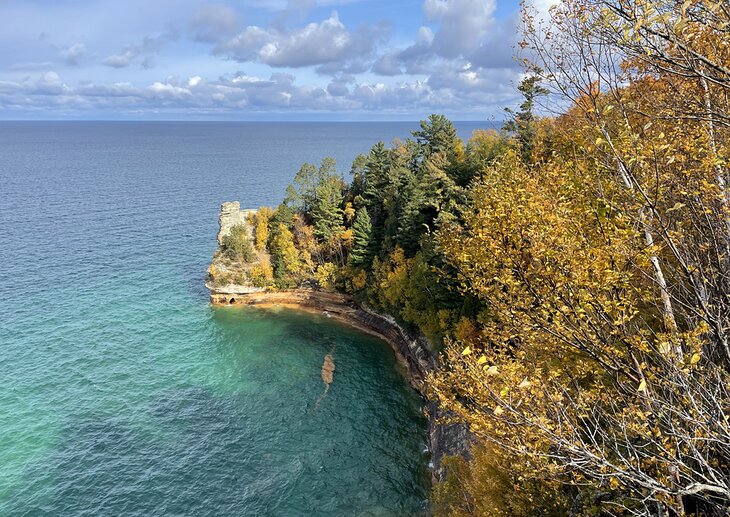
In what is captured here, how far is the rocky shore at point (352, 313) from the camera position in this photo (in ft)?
116

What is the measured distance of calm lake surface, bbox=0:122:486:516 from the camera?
2822cm

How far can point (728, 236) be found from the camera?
8.21 m

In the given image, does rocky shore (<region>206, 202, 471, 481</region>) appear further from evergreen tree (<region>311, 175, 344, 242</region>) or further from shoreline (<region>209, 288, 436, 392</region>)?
evergreen tree (<region>311, 175, 344, 242</region>)

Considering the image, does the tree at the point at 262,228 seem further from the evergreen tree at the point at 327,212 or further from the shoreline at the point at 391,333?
the shoreline at the point at 391,333

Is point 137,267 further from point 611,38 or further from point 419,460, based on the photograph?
point 611,38

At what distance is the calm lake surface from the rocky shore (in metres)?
1.58

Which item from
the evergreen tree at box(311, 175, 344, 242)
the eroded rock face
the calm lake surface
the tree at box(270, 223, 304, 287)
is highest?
the evergreen tree at box(311, 175, 344, 242)

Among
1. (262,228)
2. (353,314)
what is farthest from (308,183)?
(353,314)

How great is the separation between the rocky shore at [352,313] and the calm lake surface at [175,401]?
1584 millimetres

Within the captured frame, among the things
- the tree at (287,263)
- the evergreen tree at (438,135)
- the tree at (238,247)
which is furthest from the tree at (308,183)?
the evergreen tree at (438,135)

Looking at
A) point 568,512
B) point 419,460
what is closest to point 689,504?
point 568,512

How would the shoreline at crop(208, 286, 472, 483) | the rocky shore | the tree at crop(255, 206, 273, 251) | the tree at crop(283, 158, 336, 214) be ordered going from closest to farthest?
the shoreline at crop(208, 286, 472, 483)
the rocky shore
the tree at crop(255, 206, 273, 251)
the tree at crop(283, 158, 336, 214)

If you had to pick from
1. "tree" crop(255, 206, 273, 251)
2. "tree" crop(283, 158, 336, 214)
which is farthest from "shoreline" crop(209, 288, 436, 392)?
"tree" crop(283, 158, 336, 214)

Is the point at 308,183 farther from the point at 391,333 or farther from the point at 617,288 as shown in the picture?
the point at 617,288
